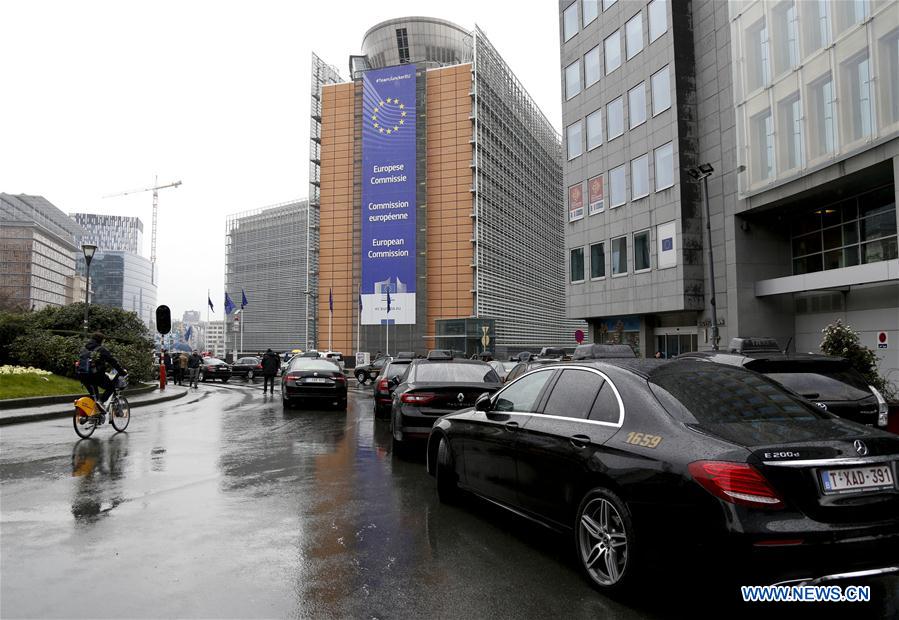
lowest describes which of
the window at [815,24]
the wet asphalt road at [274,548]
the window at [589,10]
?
the wet asphalt road at [274,548]

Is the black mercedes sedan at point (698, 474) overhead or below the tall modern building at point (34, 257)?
below

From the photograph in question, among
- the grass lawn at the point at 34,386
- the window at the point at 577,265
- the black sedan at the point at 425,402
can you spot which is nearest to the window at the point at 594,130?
the window at the point at 577,265

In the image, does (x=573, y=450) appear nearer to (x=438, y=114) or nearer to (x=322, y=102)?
(x=438, y=114)

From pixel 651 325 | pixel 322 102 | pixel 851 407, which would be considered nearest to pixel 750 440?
pixel 851 407

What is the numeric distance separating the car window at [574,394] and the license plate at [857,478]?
159 centimetres

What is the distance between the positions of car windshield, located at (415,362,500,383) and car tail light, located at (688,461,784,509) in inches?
264

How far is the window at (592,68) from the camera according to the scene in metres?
35.2

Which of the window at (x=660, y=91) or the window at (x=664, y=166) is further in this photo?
the window at (x=660, y=91)

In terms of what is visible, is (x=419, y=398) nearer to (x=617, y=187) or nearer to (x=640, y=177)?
(x=640, y=177)

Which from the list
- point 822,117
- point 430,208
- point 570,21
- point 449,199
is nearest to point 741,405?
point 822,117

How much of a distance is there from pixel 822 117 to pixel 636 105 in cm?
1188

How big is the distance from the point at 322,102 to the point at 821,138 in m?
64.6

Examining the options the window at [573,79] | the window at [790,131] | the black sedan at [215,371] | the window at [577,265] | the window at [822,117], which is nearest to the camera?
the window at [822,117]

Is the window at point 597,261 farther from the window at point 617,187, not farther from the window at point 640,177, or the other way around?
the window at point 640,177
